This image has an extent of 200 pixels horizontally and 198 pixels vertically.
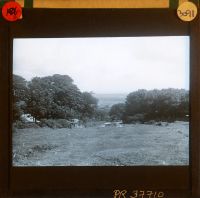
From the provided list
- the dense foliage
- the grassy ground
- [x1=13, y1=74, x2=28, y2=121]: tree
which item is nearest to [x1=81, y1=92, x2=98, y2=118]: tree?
the grassy ground

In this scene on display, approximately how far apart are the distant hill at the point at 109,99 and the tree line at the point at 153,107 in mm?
47

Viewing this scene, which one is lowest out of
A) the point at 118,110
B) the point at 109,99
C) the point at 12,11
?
the point at 118,110

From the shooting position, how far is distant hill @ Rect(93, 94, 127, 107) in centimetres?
582

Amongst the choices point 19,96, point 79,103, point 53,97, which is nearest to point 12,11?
point 19,96

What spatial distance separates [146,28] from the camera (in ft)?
19.0

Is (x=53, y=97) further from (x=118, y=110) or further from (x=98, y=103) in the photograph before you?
(x=118, y=110)

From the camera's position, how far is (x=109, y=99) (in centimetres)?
583

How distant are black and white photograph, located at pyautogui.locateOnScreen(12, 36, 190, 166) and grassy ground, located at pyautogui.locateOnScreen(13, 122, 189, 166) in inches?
0.5

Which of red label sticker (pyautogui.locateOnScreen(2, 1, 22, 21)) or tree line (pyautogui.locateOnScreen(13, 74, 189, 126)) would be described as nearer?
red label sticker (pyautogui.locateOnScreen(2, 1, 22, 21))

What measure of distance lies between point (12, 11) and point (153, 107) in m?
2.05

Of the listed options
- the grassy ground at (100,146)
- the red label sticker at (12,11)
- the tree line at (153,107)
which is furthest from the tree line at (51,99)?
the red label sticker at (12,11)

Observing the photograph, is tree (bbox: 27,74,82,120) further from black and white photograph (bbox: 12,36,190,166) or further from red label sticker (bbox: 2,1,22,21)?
red label sticker (bbox: 2,1,22,21)

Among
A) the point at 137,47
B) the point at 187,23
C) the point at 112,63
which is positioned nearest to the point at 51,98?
the point at 112,63
